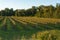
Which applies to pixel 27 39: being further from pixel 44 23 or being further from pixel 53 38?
pixel 44 23

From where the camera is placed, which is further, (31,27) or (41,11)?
(41,11)

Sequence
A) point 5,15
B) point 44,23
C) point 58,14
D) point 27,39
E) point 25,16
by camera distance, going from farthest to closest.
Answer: point 5,15
point 25,16
point 44,23
point 58,14
point 27,39

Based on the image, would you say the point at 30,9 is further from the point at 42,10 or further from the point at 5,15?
the point at 5,15

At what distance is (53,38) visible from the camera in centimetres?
462

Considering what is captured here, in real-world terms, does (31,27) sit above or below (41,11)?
below

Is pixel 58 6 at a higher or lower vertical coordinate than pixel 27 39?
higher

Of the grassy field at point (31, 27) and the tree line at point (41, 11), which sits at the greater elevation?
the tree line at point (41, 11)

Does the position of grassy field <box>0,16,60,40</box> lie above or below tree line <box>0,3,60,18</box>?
below

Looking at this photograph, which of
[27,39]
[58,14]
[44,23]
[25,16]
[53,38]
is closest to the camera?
[53,38]

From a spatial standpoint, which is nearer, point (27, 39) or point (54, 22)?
point (27, 39)

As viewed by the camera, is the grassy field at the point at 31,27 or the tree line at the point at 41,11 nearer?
the grassy field at the point at 31,27

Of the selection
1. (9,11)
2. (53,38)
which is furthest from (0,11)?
(53,38)

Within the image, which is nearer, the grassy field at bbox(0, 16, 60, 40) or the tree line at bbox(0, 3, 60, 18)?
the grassy field at bbox(0, 16, 60, 40)

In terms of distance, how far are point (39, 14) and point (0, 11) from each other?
212cm
